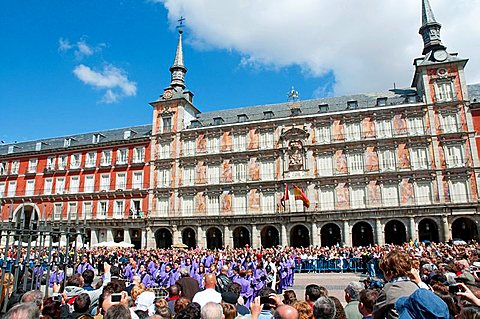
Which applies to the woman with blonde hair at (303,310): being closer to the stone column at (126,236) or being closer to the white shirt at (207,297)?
the white shirt at (207,297)

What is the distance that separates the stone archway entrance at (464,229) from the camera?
32500 mm

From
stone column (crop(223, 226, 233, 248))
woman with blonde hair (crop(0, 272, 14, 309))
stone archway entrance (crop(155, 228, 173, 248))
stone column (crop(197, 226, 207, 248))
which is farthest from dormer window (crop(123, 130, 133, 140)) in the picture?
woman with blonde hair (crop(0, 272, 14, 309))

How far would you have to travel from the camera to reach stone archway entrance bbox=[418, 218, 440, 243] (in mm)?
33688

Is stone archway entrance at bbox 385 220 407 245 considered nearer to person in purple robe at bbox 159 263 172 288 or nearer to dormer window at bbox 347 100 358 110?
dormer window at bbox 347 100 358 110

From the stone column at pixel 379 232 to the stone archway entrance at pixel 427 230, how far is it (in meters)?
Answer: 3.69

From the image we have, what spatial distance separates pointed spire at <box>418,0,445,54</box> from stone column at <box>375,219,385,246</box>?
19819 millimetres

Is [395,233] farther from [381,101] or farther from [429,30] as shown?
[429,30]

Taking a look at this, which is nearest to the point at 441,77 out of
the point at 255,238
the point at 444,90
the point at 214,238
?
the point at 444,90

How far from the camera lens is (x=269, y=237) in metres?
38.3

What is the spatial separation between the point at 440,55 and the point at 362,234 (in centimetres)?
1960

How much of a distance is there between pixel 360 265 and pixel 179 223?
20.4 m

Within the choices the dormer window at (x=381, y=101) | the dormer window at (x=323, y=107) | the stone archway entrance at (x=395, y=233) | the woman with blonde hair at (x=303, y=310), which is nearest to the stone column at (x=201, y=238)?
the stone archway entrance at (x=395, y=233)

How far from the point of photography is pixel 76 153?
46562mm

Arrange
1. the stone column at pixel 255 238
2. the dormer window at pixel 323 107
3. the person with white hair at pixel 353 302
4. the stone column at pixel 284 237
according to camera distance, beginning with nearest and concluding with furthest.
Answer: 1. the person with white hair at pixel 353 302
2. the stone column at pixel 284 237
3. the stone column at pixel 255 238
4. the dormer window at pixel 323 107
